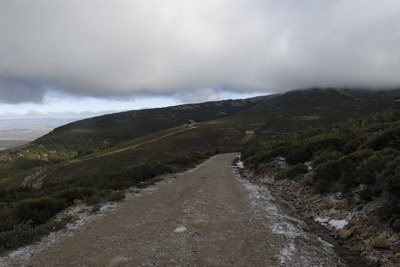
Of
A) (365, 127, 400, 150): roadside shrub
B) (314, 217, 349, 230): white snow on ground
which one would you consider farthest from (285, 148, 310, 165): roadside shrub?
(314, 217, 349, 230): white snow on ground

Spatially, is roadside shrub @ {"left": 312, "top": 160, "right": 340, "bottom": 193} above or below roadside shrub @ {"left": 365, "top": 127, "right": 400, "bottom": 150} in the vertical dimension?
below

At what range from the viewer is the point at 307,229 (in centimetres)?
762

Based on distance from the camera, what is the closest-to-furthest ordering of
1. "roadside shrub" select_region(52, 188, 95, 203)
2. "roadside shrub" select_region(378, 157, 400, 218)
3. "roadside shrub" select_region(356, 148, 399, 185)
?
"roadside shrub" select_region(378, 157, 400, 218) → "roadside shrub" select_region(356, 148, 399, 185) → "roadside shrub" select_region(52, 188, 95, 203)

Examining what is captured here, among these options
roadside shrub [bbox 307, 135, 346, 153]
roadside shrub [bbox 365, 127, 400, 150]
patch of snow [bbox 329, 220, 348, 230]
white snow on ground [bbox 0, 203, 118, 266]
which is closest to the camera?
white snow on ground [bbox 0, 203, 118, 266]

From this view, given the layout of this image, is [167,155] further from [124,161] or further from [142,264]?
[142,264]

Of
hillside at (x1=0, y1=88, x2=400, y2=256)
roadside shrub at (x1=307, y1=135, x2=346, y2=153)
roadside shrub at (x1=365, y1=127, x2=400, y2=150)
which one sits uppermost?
roadside shrub at (x1=365, y1=127, x2=400, y2=150)

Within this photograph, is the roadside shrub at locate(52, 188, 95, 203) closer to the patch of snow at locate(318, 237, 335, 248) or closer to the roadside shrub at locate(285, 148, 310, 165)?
the patch of snow at locate(318, 237, 335, 248)

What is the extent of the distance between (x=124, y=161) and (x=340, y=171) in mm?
53789

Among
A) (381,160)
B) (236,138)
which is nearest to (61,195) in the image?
(381,160)

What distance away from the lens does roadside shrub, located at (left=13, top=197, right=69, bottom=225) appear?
9078 millimetres

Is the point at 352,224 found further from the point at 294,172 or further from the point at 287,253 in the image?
the point at 294,172

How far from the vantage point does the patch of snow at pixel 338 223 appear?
7375mm

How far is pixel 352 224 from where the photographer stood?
7.18 meters

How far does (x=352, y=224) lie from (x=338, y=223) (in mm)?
487
